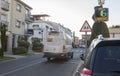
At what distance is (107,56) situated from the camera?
5742 mm

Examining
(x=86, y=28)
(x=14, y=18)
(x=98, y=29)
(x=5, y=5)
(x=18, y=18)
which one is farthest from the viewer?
(x=18, y=18)

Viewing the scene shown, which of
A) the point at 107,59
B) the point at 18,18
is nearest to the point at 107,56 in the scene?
the point at 107,59

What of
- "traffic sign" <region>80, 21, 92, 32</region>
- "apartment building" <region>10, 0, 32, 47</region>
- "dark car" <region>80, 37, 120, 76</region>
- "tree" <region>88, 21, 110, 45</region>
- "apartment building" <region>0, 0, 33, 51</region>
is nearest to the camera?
"dark car" <region>80, 37, 120, 76</region>

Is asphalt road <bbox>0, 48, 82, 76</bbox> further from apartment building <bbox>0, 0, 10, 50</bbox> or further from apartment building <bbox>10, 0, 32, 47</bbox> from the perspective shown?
apartment building <bbox>10, 0, 32, 47</bbox>

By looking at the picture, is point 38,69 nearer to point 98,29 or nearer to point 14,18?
point 98,29

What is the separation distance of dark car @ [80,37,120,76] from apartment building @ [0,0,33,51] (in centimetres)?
4398

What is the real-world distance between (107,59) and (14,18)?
50620mm

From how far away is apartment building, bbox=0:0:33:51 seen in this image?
50.3 meters

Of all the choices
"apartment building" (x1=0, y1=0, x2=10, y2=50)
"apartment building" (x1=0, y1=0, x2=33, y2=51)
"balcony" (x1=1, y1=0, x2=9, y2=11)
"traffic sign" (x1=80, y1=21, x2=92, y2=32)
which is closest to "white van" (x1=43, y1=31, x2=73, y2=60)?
"traffic sign" (x1=80, y1=21, x2=92, y2=32)

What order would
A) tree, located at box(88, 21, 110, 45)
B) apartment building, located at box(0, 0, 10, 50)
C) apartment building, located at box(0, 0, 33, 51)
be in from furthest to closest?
apartment building, located at box(0, 0, 33, 51) → apartment building, located at box(0, 0, 10, 50) → tree, located at box(88, 21, 110, 45)

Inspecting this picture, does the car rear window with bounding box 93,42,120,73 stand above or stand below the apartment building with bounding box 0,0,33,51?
below

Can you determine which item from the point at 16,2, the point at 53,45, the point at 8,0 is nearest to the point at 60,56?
the point at 53,45

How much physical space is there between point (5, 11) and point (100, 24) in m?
28.6

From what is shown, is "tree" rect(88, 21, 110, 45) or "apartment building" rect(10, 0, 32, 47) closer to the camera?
"tree" rect(88, 21, 110, 45)
